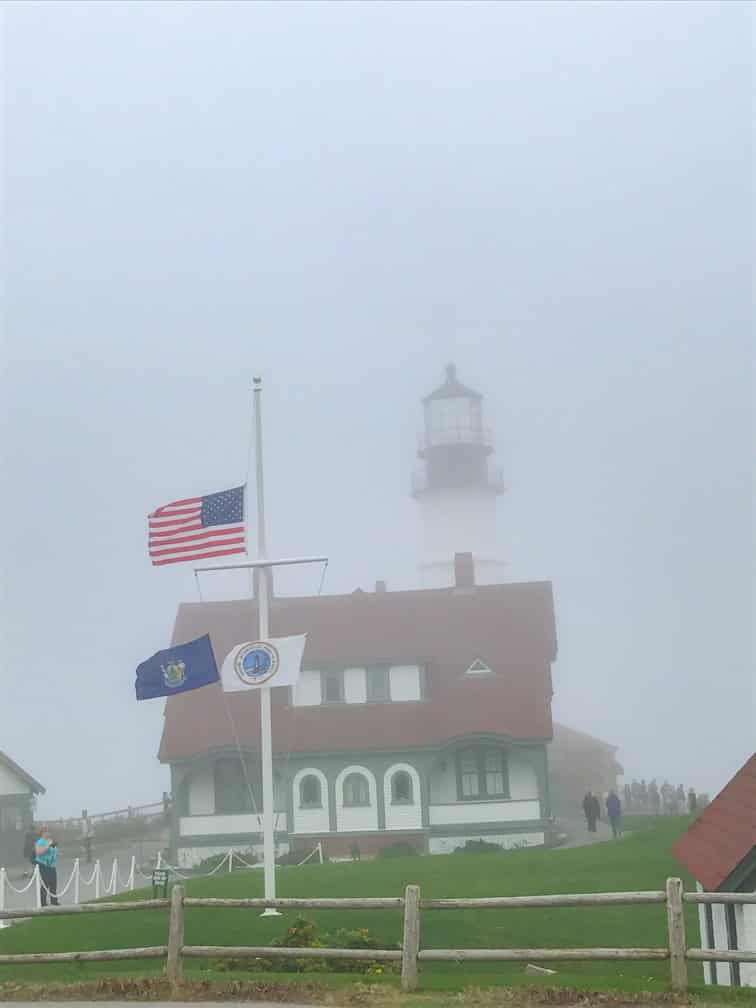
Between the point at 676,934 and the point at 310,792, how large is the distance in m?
32.1

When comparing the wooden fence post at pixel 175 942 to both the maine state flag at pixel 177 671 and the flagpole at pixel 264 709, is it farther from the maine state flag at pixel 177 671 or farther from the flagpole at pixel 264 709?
the maine state flag at pixel 177 671

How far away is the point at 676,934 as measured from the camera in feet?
44.5

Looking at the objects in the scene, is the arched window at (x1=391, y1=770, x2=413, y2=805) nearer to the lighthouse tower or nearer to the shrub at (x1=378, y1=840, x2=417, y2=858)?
the shrub at (x1=378, y1=840, x2=417, y2=858)

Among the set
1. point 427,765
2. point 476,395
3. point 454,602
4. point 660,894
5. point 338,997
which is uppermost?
point 476,395

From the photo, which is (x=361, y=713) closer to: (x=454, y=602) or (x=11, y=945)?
(x=454, y=602)

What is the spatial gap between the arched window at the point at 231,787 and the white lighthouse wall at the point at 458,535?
2275 cm

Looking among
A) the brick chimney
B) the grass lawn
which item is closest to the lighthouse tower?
the brick chimney

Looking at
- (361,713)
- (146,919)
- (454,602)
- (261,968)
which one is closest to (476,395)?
(454,602)

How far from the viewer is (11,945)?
66.2ft

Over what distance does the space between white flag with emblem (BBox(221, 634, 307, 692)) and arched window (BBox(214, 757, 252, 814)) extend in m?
22.7

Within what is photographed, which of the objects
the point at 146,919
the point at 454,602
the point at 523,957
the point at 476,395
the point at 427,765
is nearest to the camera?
the point at 523,957

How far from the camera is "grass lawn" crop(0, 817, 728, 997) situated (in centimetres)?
1579

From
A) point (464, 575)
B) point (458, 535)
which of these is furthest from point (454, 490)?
point (464, 575)

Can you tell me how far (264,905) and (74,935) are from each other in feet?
22.8
